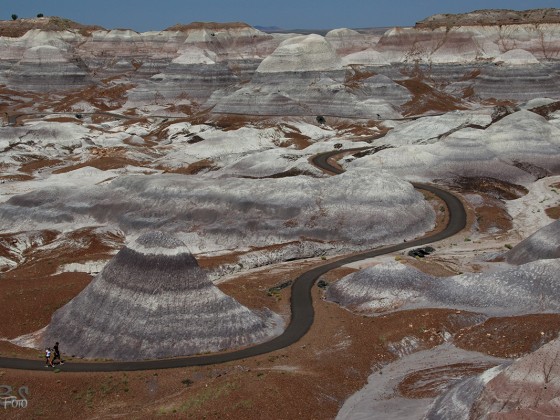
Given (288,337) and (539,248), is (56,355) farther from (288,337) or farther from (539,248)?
(539,248)

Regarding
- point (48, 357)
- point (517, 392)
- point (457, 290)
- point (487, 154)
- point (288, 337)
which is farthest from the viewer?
point (487, 154)

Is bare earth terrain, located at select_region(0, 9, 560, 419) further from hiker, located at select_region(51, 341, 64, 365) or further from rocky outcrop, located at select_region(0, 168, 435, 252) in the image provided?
hiker, located at select_region(51, 341, 64, 365)

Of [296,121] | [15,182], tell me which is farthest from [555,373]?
[296,121]

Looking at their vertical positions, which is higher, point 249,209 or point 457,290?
point 249,209

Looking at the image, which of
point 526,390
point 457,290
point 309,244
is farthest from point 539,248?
point 526,390

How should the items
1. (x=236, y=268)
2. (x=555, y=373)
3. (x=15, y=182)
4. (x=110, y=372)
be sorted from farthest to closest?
(x=15, y=182), (x=236, y=268), (x=110, y=372), (x=555, y=373)

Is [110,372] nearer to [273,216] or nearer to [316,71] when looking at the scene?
[273,216]

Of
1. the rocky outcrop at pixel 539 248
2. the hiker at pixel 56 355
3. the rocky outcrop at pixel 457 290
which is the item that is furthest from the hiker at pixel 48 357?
the rocky outcrop at pixel 539 248

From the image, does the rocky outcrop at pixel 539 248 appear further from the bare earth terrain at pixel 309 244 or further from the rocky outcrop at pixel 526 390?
the rocky outcrop at pixel 526 390

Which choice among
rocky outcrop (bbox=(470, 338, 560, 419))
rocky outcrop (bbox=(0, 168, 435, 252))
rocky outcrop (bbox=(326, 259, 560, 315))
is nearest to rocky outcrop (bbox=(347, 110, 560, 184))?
rocky outcrop (bbox=(0, 168, 435, 252))
